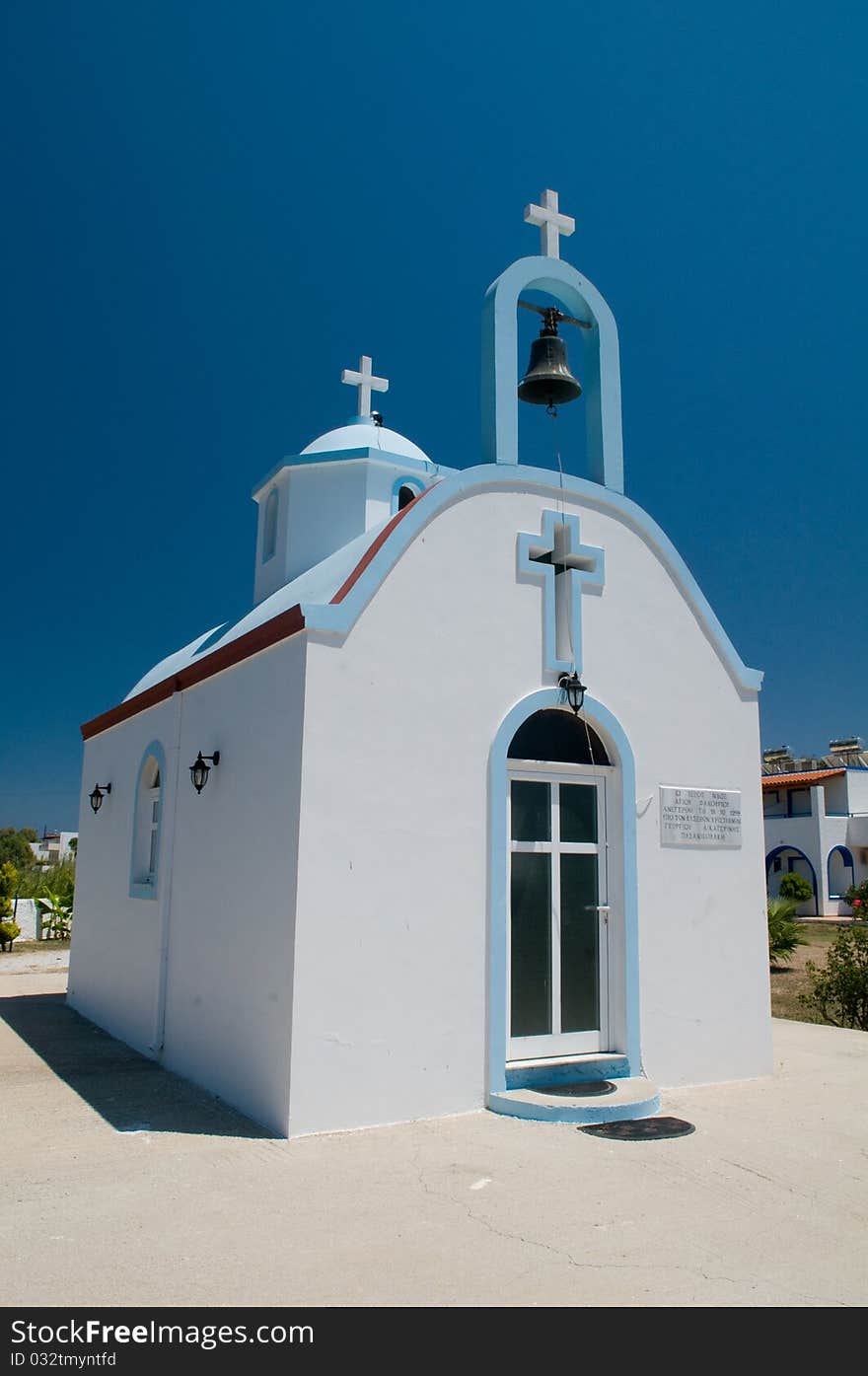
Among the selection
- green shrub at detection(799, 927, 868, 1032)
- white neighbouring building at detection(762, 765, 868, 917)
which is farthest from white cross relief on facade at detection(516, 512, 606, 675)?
white neighbouring building at detection(762, 765, 868, 917)

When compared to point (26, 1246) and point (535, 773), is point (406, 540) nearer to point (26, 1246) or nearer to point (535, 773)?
point (535, 773)

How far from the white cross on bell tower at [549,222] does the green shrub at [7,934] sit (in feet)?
53.8

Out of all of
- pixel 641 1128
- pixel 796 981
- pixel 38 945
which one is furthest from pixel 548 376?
pixel 38 945

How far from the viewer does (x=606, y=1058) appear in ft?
23.6

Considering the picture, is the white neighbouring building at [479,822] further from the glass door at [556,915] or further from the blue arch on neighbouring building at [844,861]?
the blue arch on neighbouring building at [844,861]

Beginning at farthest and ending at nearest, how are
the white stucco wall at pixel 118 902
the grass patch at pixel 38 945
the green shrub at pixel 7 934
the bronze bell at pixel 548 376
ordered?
the grass patch at pixel 38 945 < the green shrub at pixel 7 934 < the white stucco wall at pixel 118 902 < the bronze bell at pixel 548 376

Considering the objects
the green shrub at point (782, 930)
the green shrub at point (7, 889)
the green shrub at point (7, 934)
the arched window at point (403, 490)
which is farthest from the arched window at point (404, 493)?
the green shrub at point (7, 889)

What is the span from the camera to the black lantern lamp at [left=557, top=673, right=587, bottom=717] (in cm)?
736

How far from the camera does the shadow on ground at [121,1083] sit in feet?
20.7

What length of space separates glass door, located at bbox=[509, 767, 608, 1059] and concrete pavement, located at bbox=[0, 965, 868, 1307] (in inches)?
32.9

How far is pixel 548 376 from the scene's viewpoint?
7.88 meters

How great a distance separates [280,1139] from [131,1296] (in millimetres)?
2302

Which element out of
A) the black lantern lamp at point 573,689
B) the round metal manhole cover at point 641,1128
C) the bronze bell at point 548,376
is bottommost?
the round metal manhole cover at point 641,1128

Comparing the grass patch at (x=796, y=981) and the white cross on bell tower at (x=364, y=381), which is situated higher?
the white cross on bell tower at (x=364, y=381)
